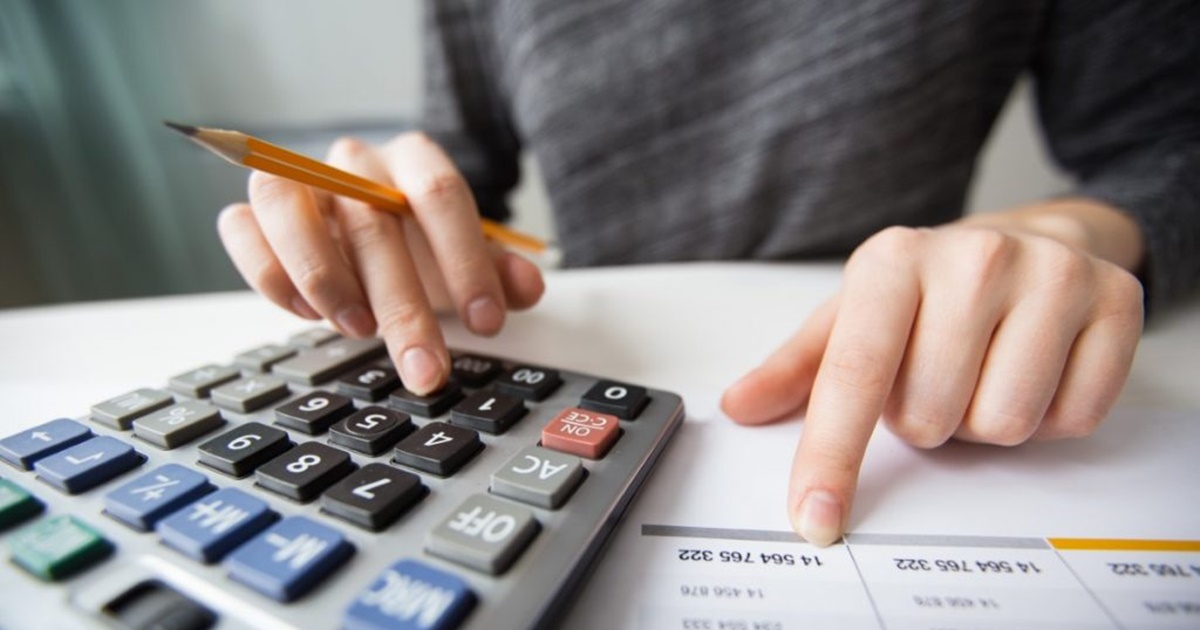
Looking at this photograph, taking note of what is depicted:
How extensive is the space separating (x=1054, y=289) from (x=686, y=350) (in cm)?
18

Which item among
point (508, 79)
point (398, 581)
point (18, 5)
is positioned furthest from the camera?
point (18, 5)

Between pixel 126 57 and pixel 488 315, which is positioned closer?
pixel 488 315

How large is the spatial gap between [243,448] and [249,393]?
57 millimetres

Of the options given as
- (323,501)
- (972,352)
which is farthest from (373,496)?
(972,352)

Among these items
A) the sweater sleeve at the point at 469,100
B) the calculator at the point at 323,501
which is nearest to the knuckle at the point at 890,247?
the calculator at the point at 323,501

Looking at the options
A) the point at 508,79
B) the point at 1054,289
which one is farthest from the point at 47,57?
the point at 1054,289

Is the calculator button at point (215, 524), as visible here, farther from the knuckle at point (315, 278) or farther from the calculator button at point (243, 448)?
the knuckle at point (315, 278)

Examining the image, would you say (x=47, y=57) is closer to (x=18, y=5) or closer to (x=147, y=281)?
(x=18, y=5)

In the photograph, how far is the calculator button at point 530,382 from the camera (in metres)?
0.25

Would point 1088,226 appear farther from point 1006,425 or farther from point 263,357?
point 263,357

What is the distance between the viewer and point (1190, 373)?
0.93ft

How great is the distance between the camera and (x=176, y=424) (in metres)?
0.22

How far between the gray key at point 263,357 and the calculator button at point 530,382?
0.13 metres

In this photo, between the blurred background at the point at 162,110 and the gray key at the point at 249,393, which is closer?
the gray key at the point at 249,393
